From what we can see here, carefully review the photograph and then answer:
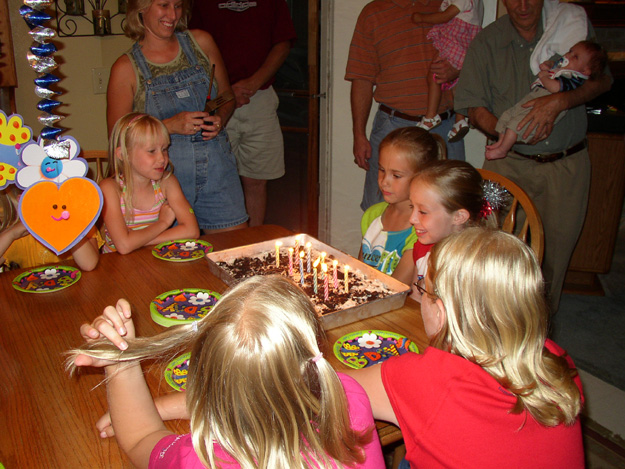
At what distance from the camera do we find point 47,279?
1638 mm

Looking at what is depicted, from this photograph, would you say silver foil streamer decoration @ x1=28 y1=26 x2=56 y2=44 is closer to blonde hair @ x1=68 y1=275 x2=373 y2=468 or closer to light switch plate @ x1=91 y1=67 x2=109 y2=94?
blonde hair @ x1=68 y1=275 x2=373 y2=468

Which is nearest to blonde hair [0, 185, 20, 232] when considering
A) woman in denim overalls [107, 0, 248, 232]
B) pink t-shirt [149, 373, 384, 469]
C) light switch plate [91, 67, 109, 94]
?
woman in denim overalls [107, 0, 248, 232]

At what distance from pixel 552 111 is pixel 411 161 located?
79 centimetres

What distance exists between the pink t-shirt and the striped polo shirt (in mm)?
2179

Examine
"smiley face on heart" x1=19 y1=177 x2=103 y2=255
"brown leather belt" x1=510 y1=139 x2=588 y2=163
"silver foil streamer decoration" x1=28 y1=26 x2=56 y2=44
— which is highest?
"silver foil streamer decoration" x1=28 y1=26 x2=56 y2=44

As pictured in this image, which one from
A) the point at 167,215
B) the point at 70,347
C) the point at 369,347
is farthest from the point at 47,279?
the point at 369,347

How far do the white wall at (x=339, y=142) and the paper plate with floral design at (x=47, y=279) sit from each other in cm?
215

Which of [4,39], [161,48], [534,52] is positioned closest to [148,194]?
[161,48]

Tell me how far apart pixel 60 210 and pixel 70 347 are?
333 millimetres

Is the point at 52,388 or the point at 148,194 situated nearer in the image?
the point at 52,388

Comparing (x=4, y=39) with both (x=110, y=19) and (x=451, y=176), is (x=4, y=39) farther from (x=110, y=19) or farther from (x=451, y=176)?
(x=451, y=176)

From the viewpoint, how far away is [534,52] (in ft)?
8.00

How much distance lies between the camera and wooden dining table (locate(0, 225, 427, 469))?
0.97 m

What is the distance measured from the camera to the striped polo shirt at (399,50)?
9.15ft
